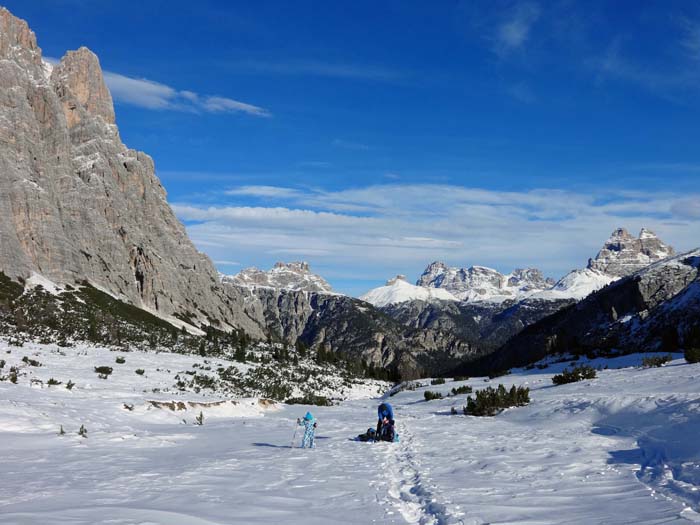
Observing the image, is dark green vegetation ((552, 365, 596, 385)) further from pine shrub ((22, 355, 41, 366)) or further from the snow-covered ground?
pine shrub ((22, 355, 41, 366))

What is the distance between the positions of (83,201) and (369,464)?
417ft

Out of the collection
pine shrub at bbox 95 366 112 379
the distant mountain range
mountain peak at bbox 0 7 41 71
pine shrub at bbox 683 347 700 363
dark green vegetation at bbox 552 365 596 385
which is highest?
mountain peak at bbox 0 7 41 71

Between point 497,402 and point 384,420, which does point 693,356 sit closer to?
point 497,402

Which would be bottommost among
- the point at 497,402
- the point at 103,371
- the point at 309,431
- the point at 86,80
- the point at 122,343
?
the point at 497,402

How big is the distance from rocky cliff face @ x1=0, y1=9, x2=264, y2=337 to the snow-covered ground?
84030 millimetres

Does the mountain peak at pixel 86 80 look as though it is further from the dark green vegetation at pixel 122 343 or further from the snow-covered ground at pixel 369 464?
the snow-covered ground at pixel 369 464

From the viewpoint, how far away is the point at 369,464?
1305 cm

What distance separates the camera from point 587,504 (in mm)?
8039

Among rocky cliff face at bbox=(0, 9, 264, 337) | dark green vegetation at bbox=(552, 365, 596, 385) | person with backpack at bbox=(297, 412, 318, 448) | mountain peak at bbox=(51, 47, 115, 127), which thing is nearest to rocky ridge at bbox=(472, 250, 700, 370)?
dark green vegetation at bbox=(552, 365, 596, 385)

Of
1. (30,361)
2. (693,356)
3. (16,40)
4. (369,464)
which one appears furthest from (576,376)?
(16,40)

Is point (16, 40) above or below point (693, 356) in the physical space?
above

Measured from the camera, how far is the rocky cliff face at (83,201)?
98.5 metres

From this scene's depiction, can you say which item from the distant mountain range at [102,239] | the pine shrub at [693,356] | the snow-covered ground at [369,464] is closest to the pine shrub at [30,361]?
the snow-covered ground at [369,464]

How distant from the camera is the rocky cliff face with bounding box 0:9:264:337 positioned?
9850cm
